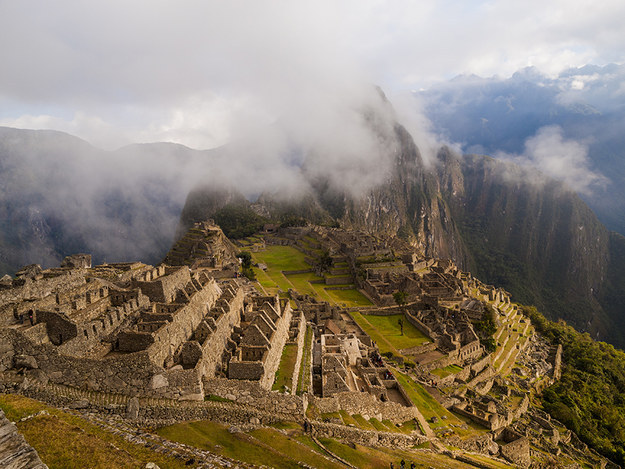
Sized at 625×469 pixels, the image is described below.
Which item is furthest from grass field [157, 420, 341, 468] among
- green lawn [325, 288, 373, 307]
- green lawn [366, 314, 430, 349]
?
green lawn [325, 288, 373, 307]

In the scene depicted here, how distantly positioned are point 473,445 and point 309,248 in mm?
65727

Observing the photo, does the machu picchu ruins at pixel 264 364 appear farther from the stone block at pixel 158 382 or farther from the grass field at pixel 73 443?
the grass field at pixel 73 443

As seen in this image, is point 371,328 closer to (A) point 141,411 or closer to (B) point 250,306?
(B) point 250,306

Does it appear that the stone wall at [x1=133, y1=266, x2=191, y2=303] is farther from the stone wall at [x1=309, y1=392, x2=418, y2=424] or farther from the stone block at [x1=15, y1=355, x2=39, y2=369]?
the stone wall at [x1=309, y1=392, x2=418, y2=424]

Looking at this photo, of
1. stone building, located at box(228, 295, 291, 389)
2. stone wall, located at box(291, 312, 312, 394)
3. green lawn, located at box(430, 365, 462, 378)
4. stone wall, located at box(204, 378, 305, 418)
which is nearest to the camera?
stone wall, located at box(204, 378, 305, 418)

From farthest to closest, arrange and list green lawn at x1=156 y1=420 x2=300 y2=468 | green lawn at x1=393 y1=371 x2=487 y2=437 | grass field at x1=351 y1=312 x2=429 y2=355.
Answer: grass field at x1=351 y1=312 x2=429 y2=355, green lawn at x1=393 y1=371 x2=487 y2=437, green lawn at x1=156 y1=420 x2=300 y2=468

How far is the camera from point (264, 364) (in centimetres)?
1944

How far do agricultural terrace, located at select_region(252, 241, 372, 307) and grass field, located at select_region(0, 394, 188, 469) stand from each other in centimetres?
3590

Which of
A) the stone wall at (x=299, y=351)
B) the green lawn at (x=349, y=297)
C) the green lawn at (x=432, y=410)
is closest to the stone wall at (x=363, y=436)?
the stone wall at (x=299, y=351)


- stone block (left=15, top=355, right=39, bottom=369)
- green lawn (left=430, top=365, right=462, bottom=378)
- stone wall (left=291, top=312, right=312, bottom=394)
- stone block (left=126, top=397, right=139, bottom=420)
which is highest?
stone block (left=15, top=355, right=39, bottom=369)

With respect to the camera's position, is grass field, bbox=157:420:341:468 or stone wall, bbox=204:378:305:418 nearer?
grass field, bbox=157:420:341:468

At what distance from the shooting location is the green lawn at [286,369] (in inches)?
806

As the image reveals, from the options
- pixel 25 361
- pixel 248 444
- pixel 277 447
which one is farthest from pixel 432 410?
pixel 25 361

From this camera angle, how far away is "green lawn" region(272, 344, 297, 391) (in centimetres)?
2047
